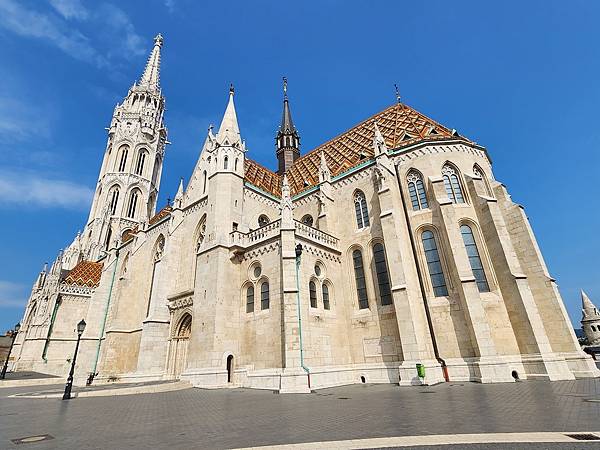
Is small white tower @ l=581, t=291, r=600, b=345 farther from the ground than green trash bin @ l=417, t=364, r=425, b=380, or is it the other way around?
small white tower @ l=581, t=291, r=600, b=345

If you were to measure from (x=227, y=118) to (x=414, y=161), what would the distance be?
46.3 feet

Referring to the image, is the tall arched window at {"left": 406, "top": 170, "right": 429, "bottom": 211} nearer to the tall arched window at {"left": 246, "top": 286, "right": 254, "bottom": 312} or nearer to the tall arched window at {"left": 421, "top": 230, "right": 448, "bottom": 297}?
the tall arched window at {"left": 421, "top": 230, "right": 448, "bottom": 297}

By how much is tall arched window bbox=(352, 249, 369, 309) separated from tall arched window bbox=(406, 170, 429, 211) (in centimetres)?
466

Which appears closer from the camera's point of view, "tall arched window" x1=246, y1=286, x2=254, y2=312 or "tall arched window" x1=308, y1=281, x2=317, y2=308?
"tall arched window" x1=308, y1=281, x2=317, y2=308

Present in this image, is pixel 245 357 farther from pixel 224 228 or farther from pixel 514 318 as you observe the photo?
pixel 514 318

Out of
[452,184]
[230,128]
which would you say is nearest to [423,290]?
[452,184]

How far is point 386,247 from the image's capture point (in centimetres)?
1669

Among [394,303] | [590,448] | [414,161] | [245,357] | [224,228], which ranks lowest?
[590,448]

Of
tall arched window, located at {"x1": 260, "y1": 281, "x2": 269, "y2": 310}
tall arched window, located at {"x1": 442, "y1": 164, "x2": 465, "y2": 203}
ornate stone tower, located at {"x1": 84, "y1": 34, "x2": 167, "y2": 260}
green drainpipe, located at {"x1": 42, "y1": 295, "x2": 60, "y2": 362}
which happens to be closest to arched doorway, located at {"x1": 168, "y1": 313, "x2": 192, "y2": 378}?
tall arched window, located at {"x1": 260, "y1": 281, "x2": 269, "y2": 310}

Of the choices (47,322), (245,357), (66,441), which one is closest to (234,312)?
(245,357)

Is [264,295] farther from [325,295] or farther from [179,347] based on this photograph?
[179,347]

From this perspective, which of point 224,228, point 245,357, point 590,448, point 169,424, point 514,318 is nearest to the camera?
point 590,448

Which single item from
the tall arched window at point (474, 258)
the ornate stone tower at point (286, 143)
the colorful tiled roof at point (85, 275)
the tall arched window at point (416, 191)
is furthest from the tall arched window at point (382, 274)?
the colorful tiled roof at point (85, 275)

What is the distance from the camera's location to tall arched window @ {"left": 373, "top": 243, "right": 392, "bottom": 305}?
673 inches
